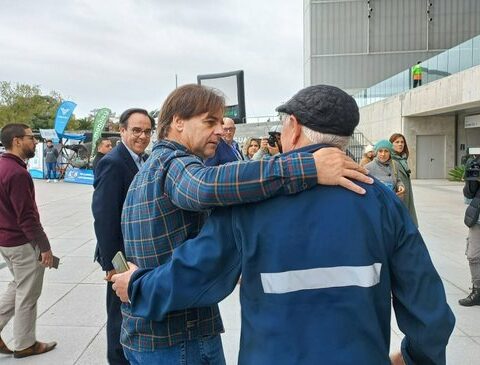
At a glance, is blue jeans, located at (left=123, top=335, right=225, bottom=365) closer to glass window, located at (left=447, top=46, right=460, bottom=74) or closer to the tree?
glass window, located at (left=447, top=46, right=460, bottom=74)

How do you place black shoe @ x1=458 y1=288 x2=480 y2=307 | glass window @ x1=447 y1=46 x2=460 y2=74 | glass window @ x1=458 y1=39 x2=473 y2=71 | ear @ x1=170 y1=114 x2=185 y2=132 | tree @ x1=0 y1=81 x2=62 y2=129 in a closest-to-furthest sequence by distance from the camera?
ear @ x1=170 y1=114 x2=185 y2=132 < black shoe @ x1=458 y1=288 x2=480 y2=307 < glass window @ x1=458 y1=39 x2=473 y2=71 < glass window @ x1=447 y1=46 x2=460 y2=74 < tree @ x1=0 y1=81 x2=62 y2=129

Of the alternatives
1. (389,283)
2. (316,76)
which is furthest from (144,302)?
(316,76)

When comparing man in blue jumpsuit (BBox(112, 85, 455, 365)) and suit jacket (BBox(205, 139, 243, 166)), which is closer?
man in blue jumpsuit (BBox(112, 85, 455, 365))

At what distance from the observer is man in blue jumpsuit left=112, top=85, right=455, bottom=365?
4.03ft

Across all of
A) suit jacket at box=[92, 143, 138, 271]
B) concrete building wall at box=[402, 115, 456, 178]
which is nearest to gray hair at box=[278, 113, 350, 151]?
suit jacket at box=[92, 143, 138, 271]

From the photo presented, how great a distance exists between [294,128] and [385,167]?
459cm

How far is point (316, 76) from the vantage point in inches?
1490

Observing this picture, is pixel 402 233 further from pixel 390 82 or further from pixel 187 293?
pixel 390 82

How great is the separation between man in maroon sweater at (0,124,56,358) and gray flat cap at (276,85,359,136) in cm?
277

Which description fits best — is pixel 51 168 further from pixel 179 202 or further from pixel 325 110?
pixel 325 110

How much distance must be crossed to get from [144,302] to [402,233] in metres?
0.82

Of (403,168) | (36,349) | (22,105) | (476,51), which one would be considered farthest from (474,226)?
(22,105)

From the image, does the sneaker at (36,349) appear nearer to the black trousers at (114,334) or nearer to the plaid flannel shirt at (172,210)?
the black trousers at (114,334)

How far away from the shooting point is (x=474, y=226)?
4793mm
